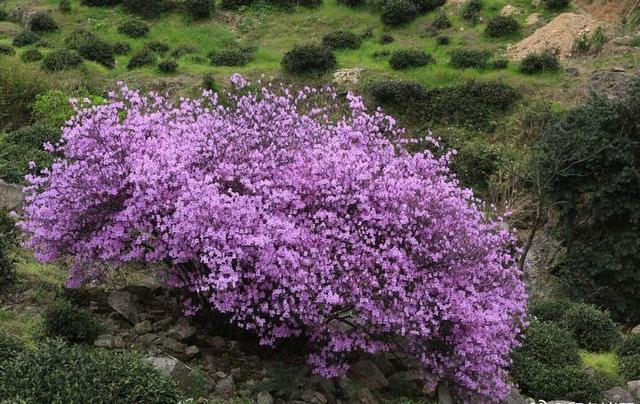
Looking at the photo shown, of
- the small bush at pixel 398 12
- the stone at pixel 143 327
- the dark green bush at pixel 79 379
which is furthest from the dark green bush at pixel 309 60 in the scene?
the dark green bush at pixel 79 379

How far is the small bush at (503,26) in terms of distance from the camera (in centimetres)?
2600

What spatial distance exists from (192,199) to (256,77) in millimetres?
19421

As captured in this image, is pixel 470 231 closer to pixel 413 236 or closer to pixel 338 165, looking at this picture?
pixel 413 236

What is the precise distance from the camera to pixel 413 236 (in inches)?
244

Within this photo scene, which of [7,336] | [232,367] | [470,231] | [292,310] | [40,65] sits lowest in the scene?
[40,65]

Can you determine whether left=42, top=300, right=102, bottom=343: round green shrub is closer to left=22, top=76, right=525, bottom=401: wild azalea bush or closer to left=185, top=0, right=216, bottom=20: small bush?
left=22, top=76, right=525, bottom=401: wild azalea bush

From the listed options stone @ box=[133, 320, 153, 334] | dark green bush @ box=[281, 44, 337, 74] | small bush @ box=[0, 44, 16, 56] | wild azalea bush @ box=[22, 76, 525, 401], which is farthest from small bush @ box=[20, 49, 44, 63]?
stone @ box=[133, 320, 153, 334]

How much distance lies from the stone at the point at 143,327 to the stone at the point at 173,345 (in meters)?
0.29

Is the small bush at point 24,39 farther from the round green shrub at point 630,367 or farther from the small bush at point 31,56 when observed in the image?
the round green shrub at point 630,367

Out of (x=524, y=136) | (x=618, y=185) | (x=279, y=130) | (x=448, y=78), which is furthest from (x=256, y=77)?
(x=279, y=130)

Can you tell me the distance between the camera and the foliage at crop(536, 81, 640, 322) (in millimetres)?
13047

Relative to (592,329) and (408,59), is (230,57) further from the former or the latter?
(592,329)

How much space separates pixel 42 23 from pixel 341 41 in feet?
46.7

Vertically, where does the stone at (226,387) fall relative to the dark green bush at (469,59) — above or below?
above
